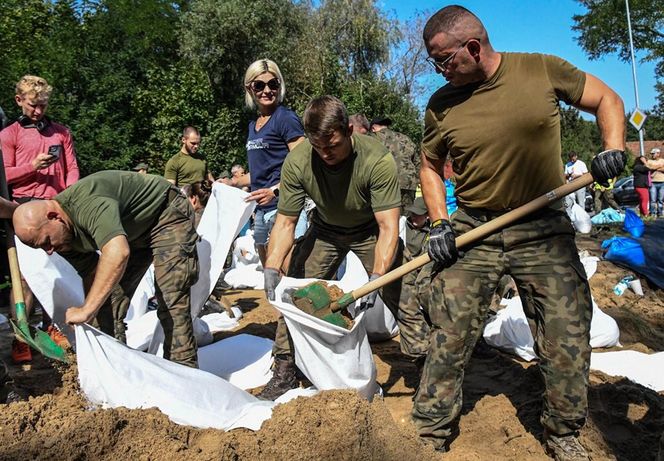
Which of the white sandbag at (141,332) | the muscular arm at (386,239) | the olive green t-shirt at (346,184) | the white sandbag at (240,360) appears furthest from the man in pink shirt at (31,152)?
the muscular arm at (386,239)

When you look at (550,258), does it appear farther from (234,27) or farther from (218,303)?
(234,27)

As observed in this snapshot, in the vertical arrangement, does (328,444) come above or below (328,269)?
below

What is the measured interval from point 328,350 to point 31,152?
9.44ft

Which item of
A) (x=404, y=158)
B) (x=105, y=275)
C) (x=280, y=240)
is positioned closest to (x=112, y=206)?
(x=105, y=275)

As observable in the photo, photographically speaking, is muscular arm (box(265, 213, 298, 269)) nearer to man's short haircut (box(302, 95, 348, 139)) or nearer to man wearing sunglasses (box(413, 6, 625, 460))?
man's short haircut (box(302, 95, 348, 139))

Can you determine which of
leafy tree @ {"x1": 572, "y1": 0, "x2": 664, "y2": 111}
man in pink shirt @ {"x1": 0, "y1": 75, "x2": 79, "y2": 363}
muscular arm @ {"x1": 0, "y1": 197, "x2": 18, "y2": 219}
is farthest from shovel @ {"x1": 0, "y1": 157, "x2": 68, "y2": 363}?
→ leafy tree @ {"x1": 572, "y1": 0, "x2": 664, "y2": 111}

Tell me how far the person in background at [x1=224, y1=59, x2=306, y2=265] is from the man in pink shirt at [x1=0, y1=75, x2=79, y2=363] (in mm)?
1470

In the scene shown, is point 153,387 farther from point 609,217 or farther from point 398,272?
point 609,217

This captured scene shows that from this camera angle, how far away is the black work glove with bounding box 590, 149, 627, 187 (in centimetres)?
231

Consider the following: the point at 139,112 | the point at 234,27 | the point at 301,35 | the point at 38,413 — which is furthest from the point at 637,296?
the point at 301,35

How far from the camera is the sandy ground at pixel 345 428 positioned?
85.7 inches

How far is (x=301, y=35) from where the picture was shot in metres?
19.6

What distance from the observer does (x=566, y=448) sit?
2443 millimetres

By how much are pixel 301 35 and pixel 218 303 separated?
16.0 meters
